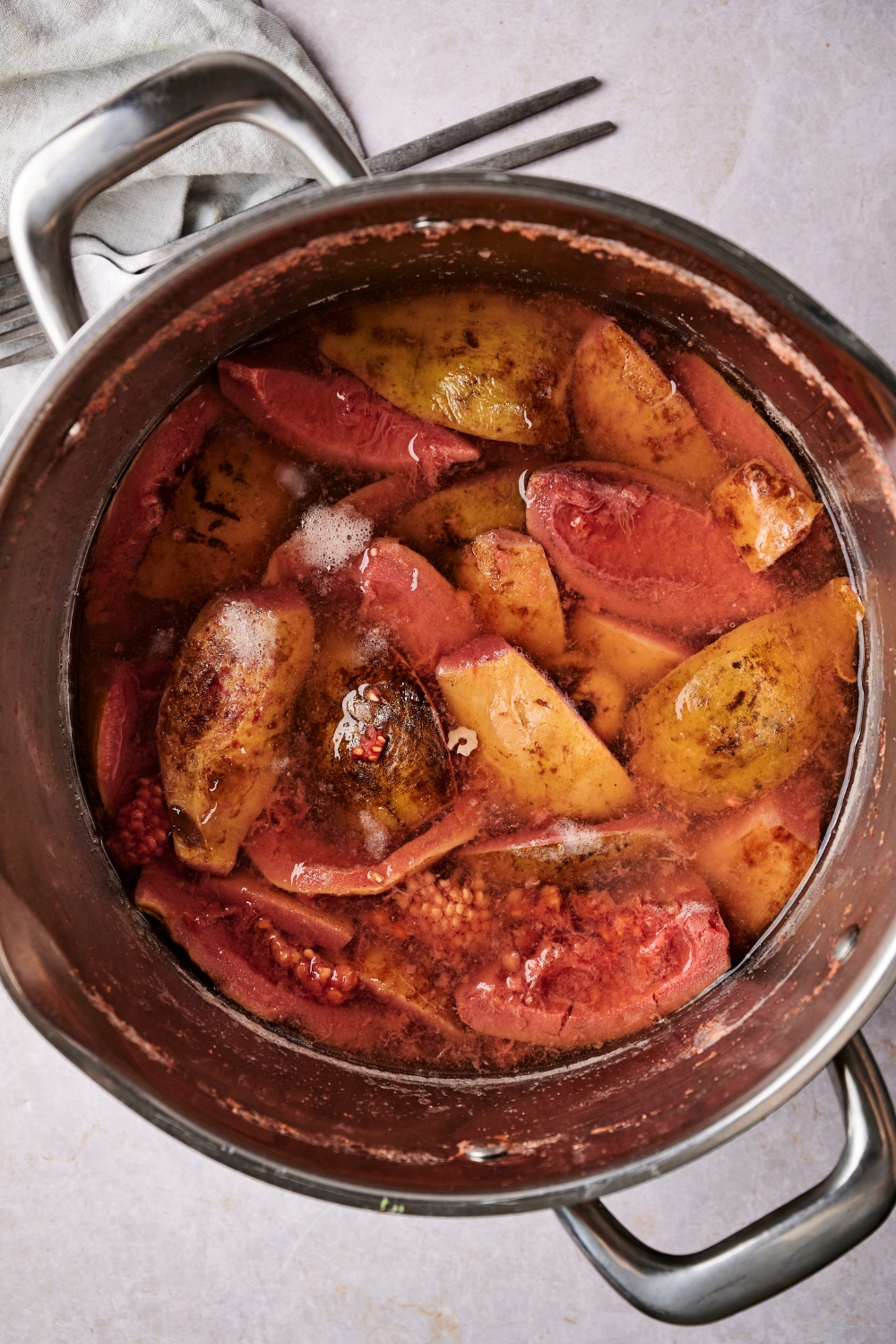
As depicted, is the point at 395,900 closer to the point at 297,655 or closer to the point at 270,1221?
the point at 297,655

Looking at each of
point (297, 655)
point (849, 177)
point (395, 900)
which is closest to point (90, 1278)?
point (395, 900)

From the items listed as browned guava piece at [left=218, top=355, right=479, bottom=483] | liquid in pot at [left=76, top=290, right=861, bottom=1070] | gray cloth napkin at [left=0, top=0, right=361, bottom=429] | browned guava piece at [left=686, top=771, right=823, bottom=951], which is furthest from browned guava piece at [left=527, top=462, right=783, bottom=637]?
gray cloth napkin at [left=0, top=0, right=361, bottom=429]

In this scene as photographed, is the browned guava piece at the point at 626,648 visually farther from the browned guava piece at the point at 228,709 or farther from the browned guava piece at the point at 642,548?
the browned guava piece at the point at 228,709

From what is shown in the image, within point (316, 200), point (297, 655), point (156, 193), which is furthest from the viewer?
point (156, 193)

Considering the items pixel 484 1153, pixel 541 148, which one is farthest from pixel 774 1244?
pixel 541 148

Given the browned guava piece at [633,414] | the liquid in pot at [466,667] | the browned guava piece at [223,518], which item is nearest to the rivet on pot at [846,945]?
the liquid in pot at [466,667]

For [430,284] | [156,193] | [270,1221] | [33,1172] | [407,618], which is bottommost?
[270,1221]

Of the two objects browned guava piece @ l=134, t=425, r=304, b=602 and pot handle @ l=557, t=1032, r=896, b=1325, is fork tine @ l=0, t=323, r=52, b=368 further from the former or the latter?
pot handle @ l=557, t=1032, r=896, b=1325
